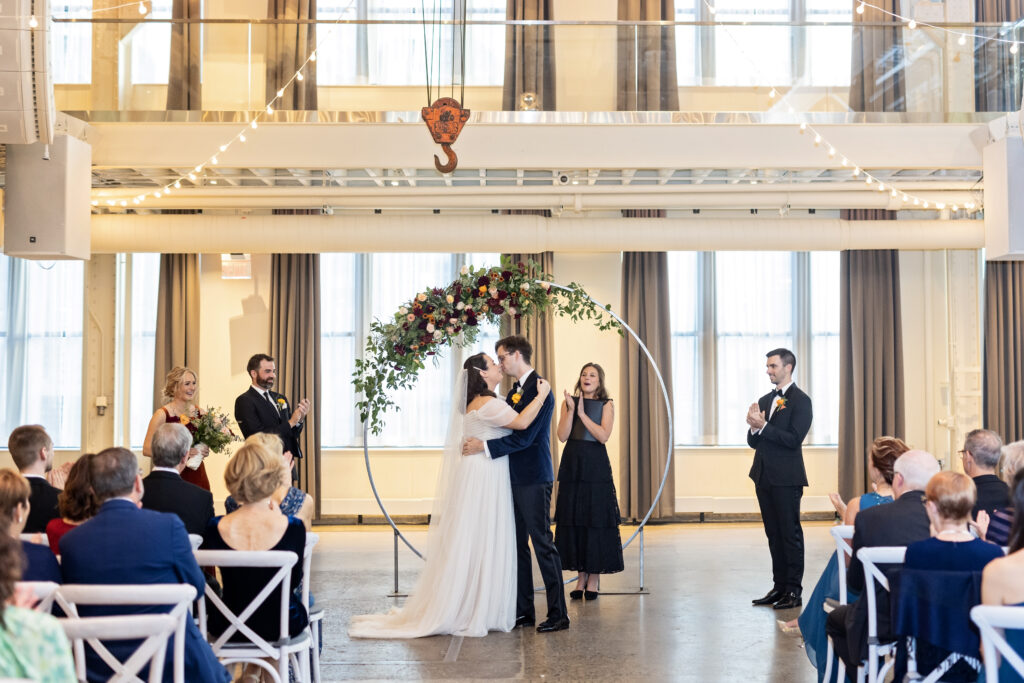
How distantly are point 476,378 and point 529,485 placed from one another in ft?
2.23

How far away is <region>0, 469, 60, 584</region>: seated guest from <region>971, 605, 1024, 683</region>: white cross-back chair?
2.66 metres

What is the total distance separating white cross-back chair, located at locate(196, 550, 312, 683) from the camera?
3.40m

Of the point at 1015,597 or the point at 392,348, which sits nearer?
the point at 1015,597

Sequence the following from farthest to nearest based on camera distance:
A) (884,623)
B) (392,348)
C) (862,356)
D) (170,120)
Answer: (862,356) < (170,120) < (392,348) < (884,623)

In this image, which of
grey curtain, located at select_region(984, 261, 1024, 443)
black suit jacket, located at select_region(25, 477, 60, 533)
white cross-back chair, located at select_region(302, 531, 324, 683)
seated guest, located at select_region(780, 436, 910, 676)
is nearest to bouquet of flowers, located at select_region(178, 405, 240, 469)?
black suit jacket, located at select_region(25, 477, 60, 533)

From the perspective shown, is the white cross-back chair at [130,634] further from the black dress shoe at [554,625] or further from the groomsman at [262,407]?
the groomsman at [262,407]

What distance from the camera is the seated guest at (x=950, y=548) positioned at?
10.2ft

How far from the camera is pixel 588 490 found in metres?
6.23

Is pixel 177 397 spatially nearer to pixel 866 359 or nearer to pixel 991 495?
Result: pixel 991 495

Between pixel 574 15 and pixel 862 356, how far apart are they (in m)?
4.36

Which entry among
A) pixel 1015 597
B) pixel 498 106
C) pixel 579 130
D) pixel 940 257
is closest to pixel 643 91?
pixel 579 130

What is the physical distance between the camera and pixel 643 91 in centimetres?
762

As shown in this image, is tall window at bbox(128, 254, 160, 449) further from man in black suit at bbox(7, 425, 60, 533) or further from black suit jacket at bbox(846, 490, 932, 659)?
black suit jacket at bbox(846, 490, 932, 659)

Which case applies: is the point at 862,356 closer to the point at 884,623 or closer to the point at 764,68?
the point at 764,68
